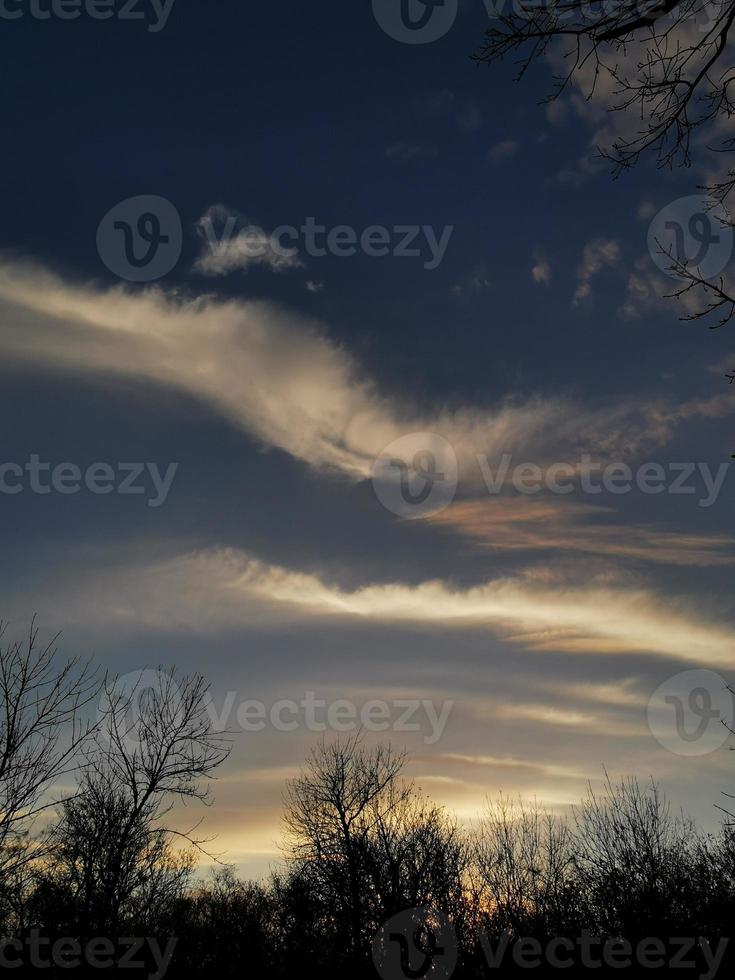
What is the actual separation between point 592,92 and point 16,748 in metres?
11.1

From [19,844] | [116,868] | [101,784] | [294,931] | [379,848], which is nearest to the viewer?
[19,844]

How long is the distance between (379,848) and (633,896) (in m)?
11.2

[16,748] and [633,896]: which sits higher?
[16,748]

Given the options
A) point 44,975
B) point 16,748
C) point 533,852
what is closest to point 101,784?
point 16,748

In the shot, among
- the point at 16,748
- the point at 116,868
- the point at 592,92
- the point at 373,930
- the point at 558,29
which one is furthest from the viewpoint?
the point at 373,930

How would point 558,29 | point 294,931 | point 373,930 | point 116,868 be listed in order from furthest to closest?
point 294,931 → point 373,930 → point 116,868 → point 558,29

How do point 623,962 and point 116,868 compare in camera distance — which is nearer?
point 116,868

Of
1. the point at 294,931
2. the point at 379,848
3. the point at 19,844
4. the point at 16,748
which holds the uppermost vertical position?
the point at 16,748

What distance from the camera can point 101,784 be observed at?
2081 centimetres

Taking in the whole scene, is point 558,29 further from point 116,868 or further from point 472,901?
point 472,901

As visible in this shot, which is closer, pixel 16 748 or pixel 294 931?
pixel 16 748

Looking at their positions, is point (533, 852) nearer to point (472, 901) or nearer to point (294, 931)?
point (472, 901)

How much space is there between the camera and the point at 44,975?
1208 inches

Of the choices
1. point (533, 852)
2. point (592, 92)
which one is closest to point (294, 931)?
point (533, 852)
